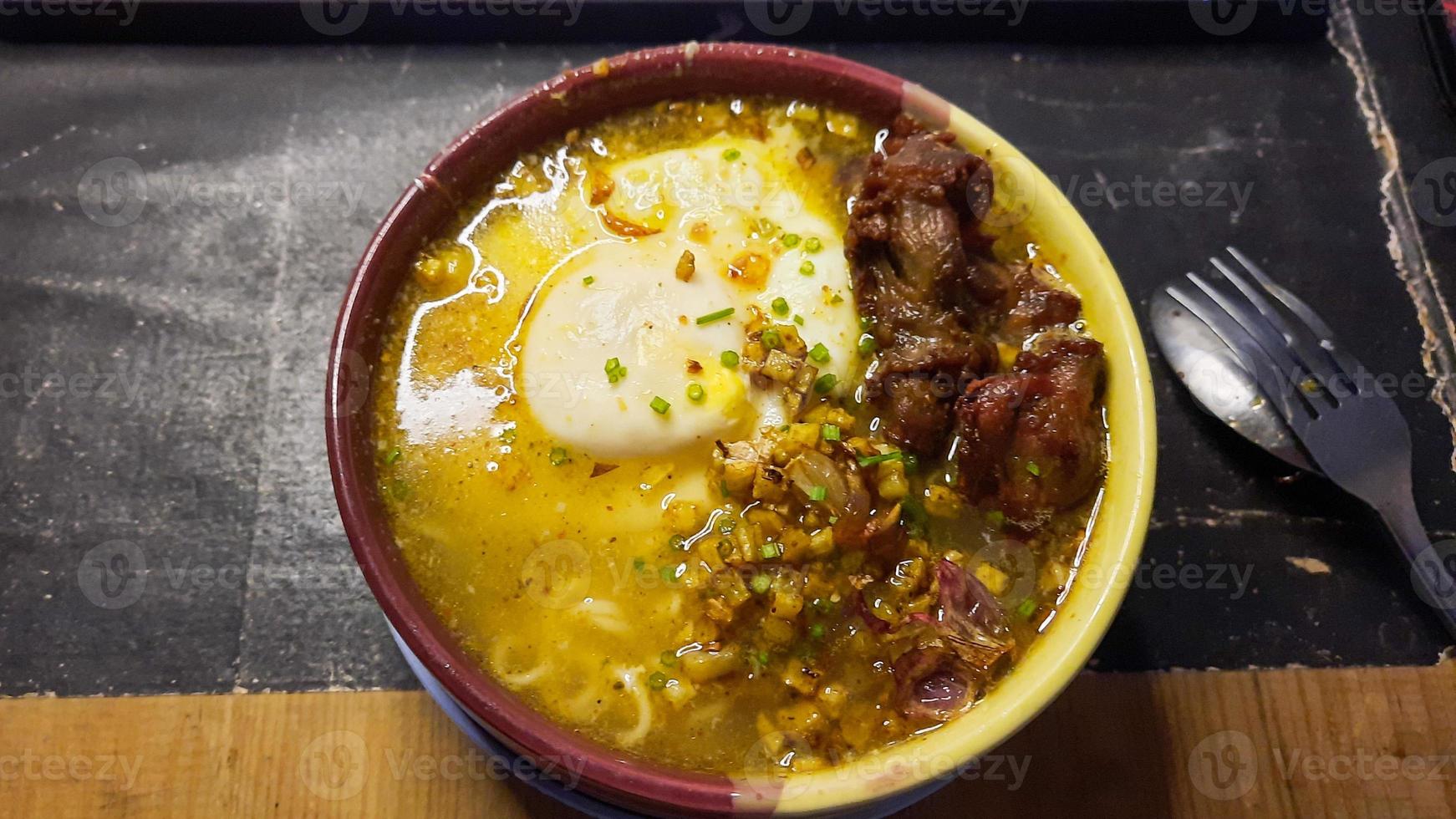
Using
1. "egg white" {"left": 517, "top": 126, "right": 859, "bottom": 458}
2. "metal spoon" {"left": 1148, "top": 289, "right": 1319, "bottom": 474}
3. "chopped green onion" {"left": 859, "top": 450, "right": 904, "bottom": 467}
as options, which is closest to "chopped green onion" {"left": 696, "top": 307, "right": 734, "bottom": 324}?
"egg white" {"left": 517, "top": 126, "right": 859, "bottom": 458}

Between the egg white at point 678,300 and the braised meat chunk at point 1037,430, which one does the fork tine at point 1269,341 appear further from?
the egg white at point 678,300

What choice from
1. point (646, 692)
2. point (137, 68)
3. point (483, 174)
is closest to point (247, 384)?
point (483, 174)

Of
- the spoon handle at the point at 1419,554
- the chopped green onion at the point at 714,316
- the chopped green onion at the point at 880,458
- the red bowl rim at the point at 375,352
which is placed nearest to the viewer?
the red bowl rim at the point at 375,352

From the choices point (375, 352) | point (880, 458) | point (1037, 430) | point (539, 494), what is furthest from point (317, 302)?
point (1037, 430)

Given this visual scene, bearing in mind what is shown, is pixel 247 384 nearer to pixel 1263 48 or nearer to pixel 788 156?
pixel 788 156

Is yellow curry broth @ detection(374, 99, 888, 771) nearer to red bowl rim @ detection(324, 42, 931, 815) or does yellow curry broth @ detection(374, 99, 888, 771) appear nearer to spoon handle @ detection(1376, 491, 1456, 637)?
red bowl rim @ detection(324, 42, 931, 815)

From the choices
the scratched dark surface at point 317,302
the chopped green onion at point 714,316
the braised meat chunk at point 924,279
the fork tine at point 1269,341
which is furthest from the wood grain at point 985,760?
the chopped green onion at point 714,316

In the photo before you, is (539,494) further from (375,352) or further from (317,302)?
(317,302)
